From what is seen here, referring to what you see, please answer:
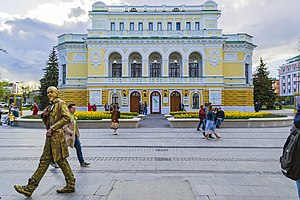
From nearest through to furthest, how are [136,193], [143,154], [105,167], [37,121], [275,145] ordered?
[136,193], [105,167], [143,154], [275,145], [37,121]

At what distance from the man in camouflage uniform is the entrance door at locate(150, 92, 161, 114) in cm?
3553

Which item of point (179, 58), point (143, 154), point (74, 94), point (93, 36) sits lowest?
point (143, 154)

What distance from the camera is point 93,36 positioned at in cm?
4166

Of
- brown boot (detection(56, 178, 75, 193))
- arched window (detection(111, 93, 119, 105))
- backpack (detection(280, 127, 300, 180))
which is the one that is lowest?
brown boot (detection(56, 178, 75, 193))

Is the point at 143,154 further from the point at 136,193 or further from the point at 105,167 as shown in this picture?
the point at 136,193

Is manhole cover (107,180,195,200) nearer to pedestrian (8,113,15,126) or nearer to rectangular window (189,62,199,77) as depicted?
pedestrian (8,113,15,126)

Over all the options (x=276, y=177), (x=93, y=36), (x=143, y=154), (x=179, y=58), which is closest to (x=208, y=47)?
(x=179, y=58)

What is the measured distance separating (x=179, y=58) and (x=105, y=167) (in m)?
37.4

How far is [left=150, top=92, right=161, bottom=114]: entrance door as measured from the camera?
41.5m

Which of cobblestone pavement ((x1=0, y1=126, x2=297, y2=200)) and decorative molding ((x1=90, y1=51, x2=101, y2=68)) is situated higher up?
decorative molding ((x1=90, y1=51, x2=101, y2=68))

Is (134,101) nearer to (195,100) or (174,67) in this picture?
(174,67)

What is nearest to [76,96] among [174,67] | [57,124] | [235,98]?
[174,67]

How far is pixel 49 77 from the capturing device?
5694cm

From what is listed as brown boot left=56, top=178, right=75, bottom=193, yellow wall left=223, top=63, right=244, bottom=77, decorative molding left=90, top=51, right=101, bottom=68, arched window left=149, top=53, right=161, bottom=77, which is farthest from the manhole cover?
yellow wall left=223, top=63, right=244, bottom=77
